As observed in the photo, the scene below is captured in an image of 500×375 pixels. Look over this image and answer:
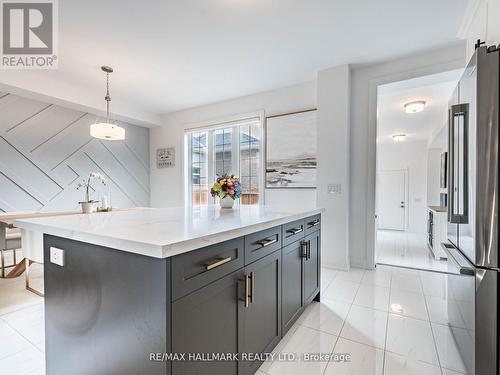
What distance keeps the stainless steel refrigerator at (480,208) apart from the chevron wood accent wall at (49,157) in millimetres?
5217

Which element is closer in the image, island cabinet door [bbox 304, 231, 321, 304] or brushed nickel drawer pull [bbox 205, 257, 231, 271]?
brushed nickel drawer pull [bbox 205, 257, 231, 271]

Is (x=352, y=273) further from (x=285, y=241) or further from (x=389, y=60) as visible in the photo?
(x=389, y=60)

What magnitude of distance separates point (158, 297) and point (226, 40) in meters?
2.80

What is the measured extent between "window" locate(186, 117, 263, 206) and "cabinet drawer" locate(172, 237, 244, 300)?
3088mm

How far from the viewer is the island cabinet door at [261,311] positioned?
4.31 ft

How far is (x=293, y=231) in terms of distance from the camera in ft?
6.15

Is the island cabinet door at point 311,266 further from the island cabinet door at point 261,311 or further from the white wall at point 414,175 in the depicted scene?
the white wall at point 414,175

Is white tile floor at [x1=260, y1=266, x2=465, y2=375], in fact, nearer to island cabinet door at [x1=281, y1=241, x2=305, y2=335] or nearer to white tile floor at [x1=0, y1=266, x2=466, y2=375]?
white tile floor at [x1=0, y1=266, x2=466, y2=375]

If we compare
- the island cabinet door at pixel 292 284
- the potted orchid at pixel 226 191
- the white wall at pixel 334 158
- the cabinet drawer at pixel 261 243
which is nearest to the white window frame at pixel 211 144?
the white wall at pixel 334 158

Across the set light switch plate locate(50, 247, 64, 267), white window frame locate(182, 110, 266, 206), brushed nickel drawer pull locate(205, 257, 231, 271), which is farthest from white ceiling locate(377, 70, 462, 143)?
light switch plate locate(50, 247, 64, 267)

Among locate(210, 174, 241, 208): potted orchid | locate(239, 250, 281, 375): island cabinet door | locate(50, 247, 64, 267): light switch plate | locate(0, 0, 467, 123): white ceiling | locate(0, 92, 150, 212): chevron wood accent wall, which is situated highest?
locate(0, 0, 467, 123): white ceiling

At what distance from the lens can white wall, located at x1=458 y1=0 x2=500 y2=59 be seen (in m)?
1.73

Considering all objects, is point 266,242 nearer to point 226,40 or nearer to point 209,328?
point 209,328

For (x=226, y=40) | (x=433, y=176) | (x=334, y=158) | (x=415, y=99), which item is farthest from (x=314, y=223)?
(x=433, y=176)
